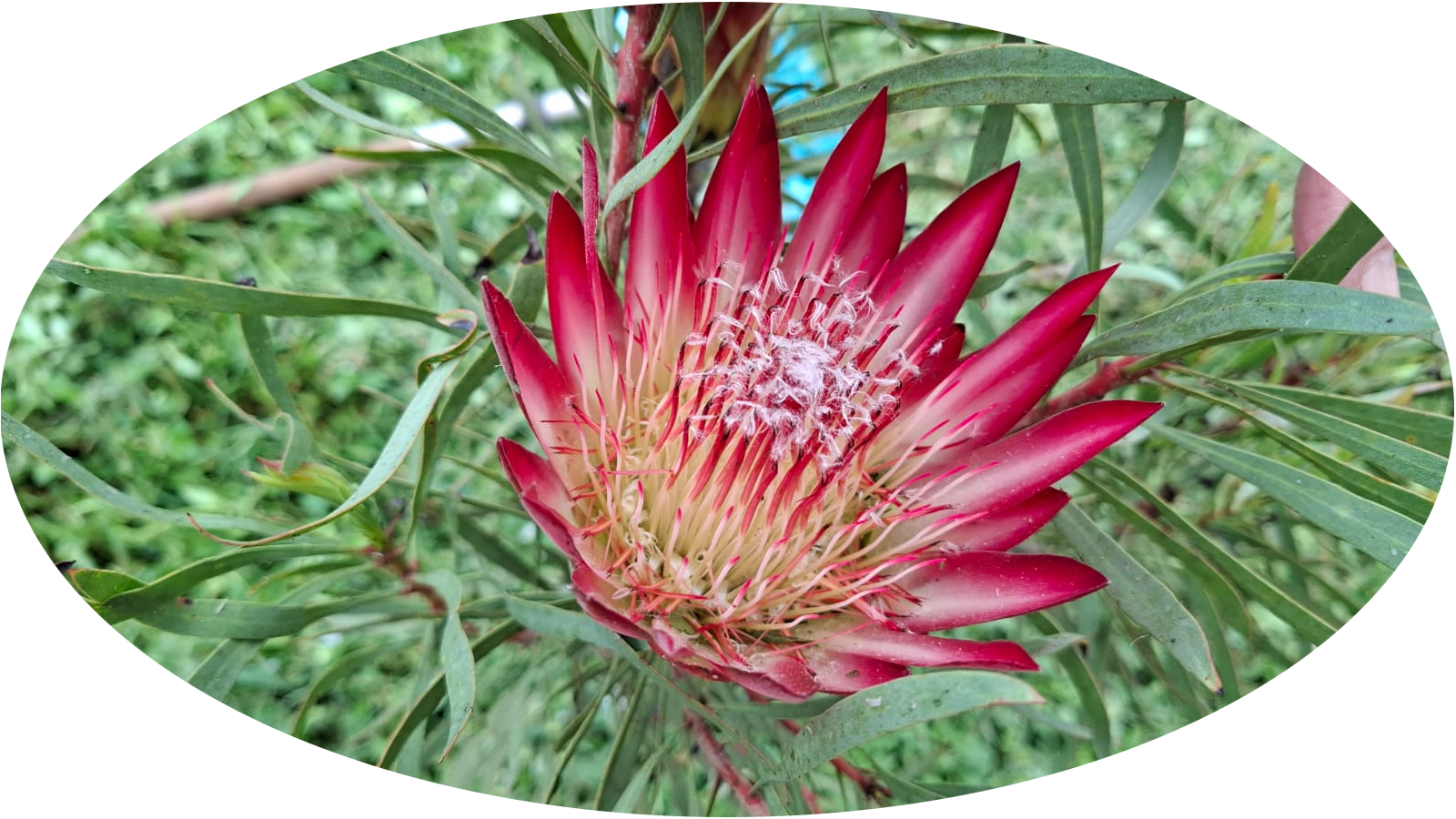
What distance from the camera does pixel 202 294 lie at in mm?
661

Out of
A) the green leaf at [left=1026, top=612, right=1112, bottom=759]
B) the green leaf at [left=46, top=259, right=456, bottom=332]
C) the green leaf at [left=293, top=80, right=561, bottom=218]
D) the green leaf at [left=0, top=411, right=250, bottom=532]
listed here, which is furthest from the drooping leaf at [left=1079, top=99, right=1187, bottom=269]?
the green leaf at [left=0, top=411, right=250, bottom=532]

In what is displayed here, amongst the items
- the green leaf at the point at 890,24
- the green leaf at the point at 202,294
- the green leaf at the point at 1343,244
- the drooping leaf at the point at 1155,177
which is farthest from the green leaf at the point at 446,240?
the green leaf at the point at 1343,244

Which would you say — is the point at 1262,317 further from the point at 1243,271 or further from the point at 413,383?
the point at 413,383

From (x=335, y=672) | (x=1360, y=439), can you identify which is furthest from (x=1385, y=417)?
(x=335, y=672)

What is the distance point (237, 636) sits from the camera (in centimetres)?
69

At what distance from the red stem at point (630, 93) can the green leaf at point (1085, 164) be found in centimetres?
26

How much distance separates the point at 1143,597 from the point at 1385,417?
0.70ft

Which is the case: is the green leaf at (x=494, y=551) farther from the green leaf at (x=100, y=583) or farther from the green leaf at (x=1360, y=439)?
the green leaf at (x=1360, y=439)

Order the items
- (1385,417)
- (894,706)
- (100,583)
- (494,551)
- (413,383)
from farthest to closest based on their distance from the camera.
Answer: (413,383)
(494,551)
(1385,417)
(100,583)
(894,706)

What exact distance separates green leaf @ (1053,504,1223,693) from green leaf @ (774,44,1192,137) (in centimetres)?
23

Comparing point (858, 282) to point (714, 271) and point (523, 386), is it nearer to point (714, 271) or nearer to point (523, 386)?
point (714, 271)

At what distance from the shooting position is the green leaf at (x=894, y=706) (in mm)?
475

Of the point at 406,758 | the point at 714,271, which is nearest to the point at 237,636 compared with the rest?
the point at 406,758

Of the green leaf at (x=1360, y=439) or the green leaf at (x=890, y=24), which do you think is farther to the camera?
the green leaf at (x=890, y=24)
